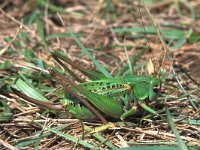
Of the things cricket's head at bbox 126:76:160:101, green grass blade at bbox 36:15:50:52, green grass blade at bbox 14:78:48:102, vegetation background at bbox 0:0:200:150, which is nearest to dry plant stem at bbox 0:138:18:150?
vegetation background at bbox 0:0:200:150

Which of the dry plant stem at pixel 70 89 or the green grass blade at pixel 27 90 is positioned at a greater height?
the green grass blade at pixel 27 90

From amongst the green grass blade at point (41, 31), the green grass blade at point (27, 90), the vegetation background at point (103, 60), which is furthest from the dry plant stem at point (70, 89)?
the green grass blade at point (41, 31)

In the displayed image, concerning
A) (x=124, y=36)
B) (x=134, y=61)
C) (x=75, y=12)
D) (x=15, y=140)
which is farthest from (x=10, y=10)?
A: (x=15, y=140)

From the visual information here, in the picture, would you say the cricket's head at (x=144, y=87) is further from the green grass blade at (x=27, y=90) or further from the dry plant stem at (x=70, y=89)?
the green grass blade at (x=27, y=90)

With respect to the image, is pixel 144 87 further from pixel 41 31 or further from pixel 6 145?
pixel 41 31

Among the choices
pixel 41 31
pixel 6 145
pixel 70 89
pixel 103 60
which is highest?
pixel 41 31

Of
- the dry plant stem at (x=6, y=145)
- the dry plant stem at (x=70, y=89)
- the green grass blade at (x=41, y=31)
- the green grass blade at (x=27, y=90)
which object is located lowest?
the dry plant stem at (x=6, y=145)

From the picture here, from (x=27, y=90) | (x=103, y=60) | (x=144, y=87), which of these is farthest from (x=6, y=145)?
(x=103, y=60)

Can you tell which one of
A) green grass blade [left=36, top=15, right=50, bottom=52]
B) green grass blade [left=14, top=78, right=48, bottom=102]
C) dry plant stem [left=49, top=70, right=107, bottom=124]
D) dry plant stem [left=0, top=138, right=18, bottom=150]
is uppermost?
green grass blade [left=36, top=15, right=50, bottom=52]

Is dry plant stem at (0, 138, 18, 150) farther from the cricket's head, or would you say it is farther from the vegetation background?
the cricket's head
